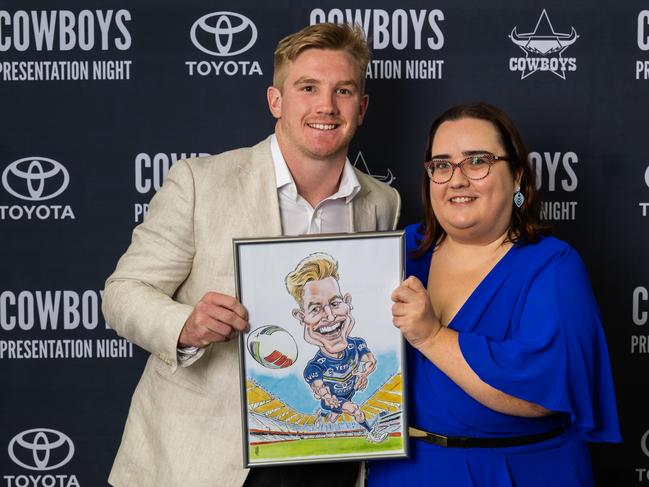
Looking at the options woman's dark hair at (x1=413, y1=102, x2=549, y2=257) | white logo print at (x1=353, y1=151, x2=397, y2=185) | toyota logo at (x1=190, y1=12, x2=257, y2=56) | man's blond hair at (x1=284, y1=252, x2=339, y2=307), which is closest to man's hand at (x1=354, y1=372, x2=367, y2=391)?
man's blond hair at (x1=284, y1=252, x2=339, y2=307)

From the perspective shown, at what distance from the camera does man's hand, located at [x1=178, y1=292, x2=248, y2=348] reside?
161 centimetres

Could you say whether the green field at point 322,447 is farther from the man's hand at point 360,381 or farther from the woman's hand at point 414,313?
the woman's hand at point 414,313

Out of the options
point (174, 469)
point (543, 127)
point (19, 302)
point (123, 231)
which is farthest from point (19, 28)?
point (543, 127)

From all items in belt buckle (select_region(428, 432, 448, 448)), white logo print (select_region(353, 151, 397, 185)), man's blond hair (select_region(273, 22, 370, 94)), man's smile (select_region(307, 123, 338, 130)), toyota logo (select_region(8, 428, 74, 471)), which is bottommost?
toyota logo (select_region(8, 428, 74, 471))

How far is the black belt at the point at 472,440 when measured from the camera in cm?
166

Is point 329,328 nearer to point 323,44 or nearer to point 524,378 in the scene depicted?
point 524,378

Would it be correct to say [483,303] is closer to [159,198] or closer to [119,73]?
[159,198]

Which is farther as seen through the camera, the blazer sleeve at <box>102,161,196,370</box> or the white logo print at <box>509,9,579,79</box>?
the white logo print at <box>509,9,579,79</box>

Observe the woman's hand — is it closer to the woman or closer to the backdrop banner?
the woman

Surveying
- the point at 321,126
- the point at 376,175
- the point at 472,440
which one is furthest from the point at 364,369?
the point at 376,175

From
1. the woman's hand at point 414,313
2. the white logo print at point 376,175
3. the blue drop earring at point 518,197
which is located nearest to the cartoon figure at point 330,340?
the woman's hand at point 414,313

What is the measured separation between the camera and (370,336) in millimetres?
1663

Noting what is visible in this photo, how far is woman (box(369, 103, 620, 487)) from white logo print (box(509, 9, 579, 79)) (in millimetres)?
1039

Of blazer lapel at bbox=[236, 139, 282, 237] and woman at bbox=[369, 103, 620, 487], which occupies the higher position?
blazer lapel at bbox=[236, 139, 282, 237]
